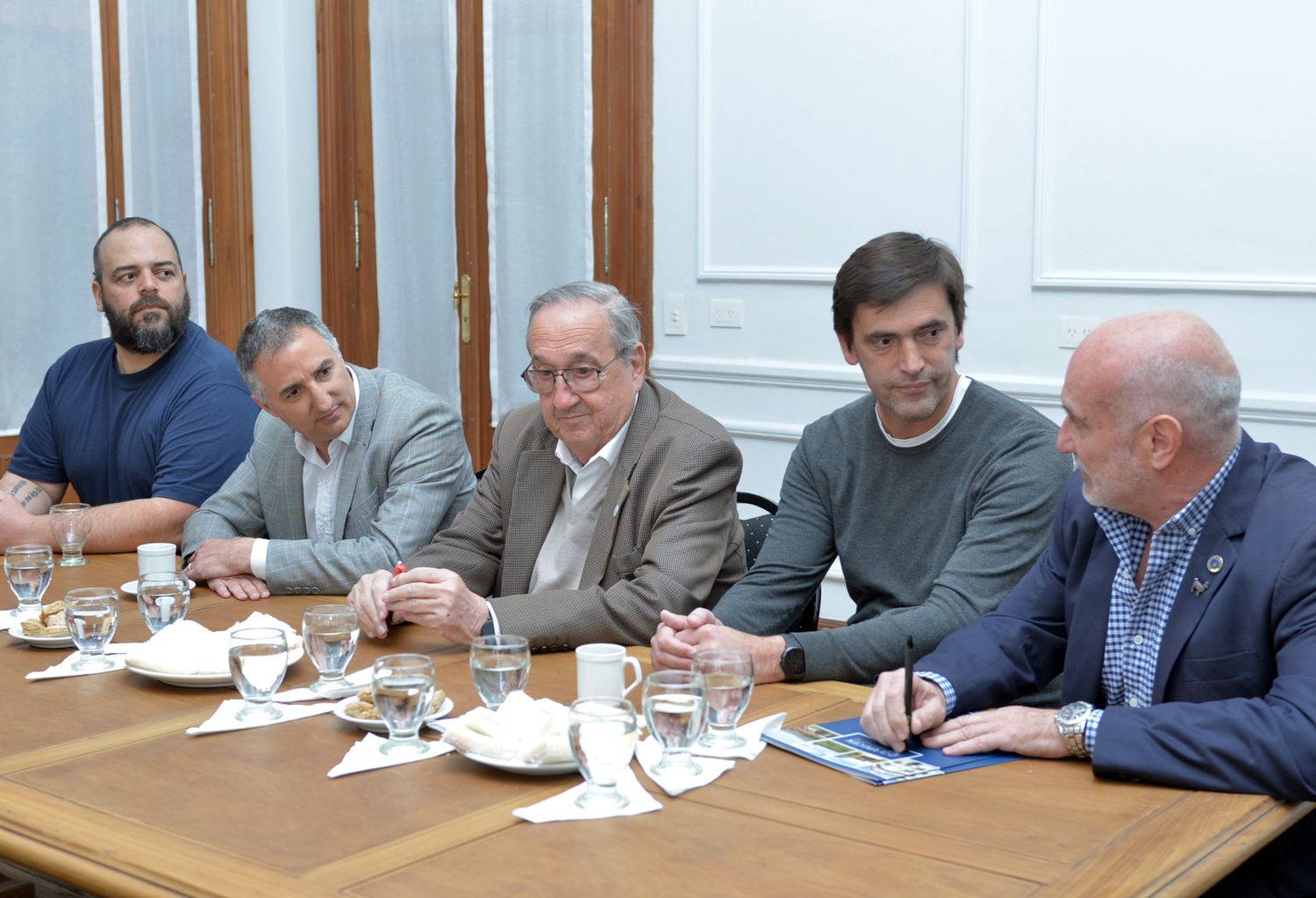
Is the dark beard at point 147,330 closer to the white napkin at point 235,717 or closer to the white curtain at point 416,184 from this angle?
the white napkin at point 235,717

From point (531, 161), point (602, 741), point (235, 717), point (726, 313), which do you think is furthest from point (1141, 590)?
point (531, 161)

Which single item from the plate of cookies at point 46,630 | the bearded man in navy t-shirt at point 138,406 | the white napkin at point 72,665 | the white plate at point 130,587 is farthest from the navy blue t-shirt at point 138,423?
the white napkin at point 72,665

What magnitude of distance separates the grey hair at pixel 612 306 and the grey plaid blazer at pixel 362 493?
49 cm

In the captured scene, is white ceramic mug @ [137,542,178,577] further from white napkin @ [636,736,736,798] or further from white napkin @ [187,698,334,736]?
white napkin @ [636,736,736,798]

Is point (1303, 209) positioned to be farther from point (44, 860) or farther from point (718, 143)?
point (44, 860)

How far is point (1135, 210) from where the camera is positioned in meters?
4.24

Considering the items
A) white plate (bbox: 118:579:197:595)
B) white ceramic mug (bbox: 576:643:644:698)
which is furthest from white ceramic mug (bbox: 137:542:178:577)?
white ceramic mug (bbox: 576:643:644:698)

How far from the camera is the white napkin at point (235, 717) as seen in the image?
6.02ft

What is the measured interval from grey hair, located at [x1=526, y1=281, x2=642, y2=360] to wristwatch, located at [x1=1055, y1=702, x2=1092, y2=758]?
1229 millimetres

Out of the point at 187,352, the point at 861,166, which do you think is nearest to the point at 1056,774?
the point at 187,352

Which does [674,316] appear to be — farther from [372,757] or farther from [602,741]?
[602,741]

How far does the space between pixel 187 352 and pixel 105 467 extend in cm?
37

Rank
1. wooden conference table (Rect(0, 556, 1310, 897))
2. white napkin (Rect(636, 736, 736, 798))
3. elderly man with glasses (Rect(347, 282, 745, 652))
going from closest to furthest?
wooden conference table (Rect(0, 556, 1310, 897)) < white napkin (Rect(636, 736, 736, 798)) < elderly man with glasses (Rect(347, 282, 745, 652))

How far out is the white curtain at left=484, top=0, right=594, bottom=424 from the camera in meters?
5.42
